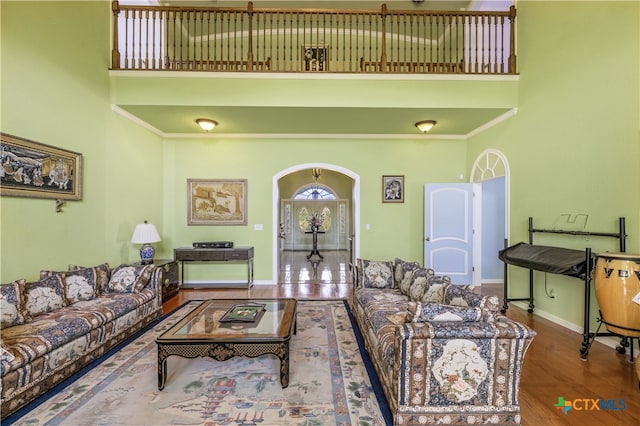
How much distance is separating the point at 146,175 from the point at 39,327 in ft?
11.0

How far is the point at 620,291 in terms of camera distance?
99.7 inches

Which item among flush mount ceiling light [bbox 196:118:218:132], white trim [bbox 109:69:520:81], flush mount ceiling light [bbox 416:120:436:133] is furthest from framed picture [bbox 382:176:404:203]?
flush mount ceiling light [bbox 196:118:218:132]

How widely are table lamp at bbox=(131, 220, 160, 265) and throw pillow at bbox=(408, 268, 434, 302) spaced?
3.71m

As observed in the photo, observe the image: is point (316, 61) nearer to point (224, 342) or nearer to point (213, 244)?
point (213, 244)

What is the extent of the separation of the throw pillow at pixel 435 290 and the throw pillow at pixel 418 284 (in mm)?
66

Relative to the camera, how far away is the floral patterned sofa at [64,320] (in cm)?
205

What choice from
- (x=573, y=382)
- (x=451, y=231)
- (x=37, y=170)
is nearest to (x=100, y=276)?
(x=37, y=170)

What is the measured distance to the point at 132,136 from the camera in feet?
15.8

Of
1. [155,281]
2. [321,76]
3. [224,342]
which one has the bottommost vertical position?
[224,342]

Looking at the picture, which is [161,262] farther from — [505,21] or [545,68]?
[505,21]

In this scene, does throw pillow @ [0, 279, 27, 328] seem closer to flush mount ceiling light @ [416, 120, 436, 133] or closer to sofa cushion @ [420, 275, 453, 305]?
sofa cushion @ [420, 275, 453, 305]

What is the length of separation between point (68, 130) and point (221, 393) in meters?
3.53

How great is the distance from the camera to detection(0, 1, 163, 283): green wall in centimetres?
294

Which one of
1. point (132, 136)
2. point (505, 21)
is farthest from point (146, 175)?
point (505, 21)
